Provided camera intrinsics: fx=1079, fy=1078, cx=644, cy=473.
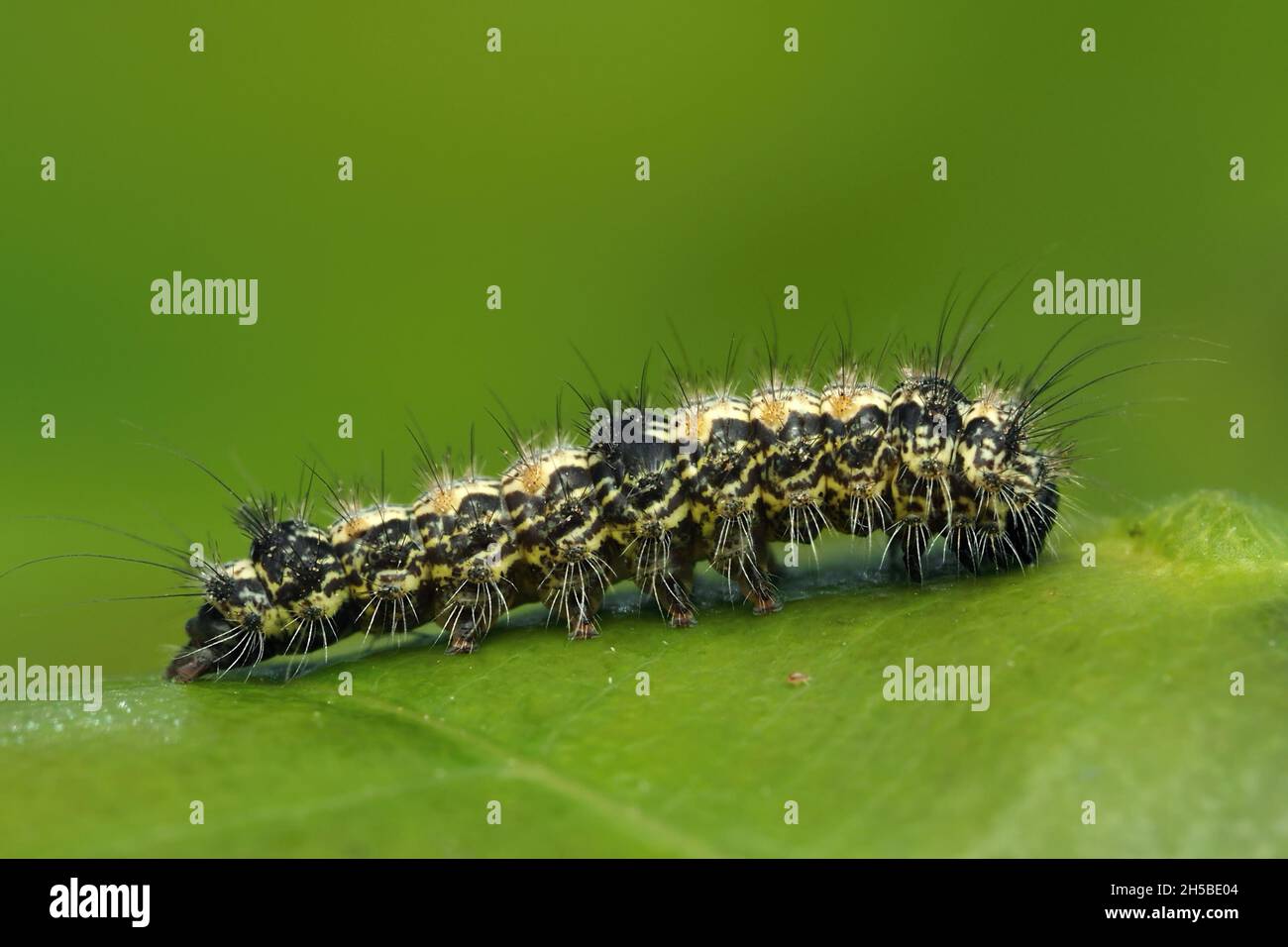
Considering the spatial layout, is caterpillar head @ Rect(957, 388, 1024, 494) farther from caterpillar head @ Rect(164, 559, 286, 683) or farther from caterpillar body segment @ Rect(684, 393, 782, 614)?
caterpillar head @ Rect(164, 559, 286, 683)

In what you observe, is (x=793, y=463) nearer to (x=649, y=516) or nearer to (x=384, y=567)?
(x=649, y=516)

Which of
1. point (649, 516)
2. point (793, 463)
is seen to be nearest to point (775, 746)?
point (649, 516)

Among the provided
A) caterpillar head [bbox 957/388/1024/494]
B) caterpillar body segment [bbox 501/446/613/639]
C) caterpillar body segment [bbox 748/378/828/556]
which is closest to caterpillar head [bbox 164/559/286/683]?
caterpillar body segment [bbox 501/446/613/639]

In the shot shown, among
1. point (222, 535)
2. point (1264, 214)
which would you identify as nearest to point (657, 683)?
point (222, 535)

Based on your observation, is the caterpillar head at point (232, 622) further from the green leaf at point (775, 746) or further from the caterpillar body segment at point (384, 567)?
the green leaf at point (775, 746)

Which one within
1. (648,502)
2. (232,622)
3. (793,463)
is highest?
(793,463)

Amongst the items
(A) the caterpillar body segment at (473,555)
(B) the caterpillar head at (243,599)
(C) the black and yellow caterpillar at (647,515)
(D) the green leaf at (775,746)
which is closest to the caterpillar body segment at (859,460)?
(C) the black and yellow caterpillar at (647,515)

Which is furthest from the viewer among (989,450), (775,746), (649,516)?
(649,516)
